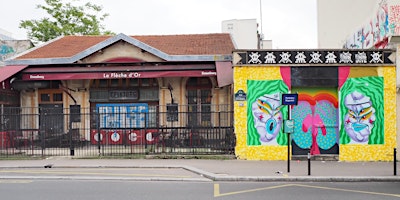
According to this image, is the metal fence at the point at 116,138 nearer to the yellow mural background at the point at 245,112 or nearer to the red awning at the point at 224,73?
the yellow mural background at the point at 245,112

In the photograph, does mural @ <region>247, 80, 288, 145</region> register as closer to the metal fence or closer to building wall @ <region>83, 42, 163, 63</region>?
the metal fence

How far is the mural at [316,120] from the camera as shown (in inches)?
639

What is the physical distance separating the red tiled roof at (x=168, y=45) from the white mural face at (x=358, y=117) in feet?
22.1

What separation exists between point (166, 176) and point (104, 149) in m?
6.68

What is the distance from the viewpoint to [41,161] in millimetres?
16328

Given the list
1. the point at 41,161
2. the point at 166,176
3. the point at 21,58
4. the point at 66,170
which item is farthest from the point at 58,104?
the point at 166,176

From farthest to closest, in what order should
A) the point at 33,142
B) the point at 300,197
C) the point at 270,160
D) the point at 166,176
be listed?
the point at 33,142 → the point at 270,160 → the point at 166,176 → the point at 300,197

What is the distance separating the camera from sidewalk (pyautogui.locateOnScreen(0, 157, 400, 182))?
1237 centimetres

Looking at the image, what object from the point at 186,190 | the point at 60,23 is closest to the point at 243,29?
the point at 60,23

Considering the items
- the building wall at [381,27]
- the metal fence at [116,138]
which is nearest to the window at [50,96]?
the metal fence at [116,138]

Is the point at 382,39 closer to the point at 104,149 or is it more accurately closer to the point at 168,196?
the point at 168,196

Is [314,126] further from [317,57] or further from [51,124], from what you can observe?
[51,124]

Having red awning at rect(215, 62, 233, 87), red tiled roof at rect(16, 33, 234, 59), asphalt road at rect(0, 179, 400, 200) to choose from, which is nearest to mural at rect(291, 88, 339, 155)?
red awning at rect(215, 62, 233, 87)

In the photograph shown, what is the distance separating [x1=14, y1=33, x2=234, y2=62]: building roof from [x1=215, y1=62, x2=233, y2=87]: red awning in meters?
1.47
